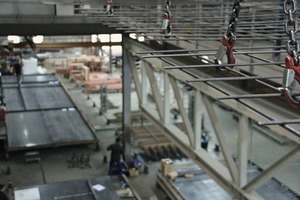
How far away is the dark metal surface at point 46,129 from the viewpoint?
1148 cm

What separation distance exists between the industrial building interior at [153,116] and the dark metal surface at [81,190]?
2 cm

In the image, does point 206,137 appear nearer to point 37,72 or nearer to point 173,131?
point 173,131

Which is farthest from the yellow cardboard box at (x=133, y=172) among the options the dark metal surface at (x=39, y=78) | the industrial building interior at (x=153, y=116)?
the dark metal surface at (x=39, y=78)

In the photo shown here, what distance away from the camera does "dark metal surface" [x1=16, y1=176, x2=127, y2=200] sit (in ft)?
26.9

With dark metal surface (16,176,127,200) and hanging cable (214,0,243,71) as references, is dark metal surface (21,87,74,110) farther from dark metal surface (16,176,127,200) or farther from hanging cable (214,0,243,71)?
hanging cable (214,0,243,71)

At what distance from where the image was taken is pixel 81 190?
8531mm

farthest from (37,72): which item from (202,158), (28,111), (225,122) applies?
(202,158)

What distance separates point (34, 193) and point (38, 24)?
3857 mm

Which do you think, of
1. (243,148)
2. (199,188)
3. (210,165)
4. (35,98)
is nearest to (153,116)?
(199,188)

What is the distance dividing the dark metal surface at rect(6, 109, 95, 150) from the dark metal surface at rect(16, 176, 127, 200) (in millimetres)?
2850

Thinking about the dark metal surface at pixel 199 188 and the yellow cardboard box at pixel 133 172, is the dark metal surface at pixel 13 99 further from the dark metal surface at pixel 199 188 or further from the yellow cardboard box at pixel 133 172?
the dark metal surface at pixel 199 188

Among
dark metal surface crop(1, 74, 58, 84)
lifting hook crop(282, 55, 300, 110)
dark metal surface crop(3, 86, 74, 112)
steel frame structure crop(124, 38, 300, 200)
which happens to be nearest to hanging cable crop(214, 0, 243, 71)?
lifting hook crop(282, 55, 300, 110)

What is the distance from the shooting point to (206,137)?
12.2 m

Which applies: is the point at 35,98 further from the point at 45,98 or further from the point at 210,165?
the point at 210,165
